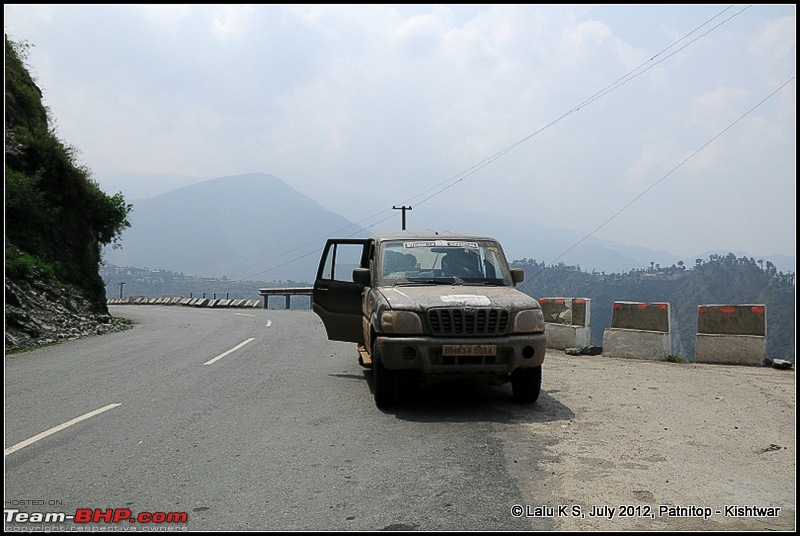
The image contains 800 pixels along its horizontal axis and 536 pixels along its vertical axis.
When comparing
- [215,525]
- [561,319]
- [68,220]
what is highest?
[68,220]

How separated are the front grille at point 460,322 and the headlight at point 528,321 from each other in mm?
351

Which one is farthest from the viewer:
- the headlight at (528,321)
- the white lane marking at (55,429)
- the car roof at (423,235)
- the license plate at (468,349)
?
the car roof at (423,235)

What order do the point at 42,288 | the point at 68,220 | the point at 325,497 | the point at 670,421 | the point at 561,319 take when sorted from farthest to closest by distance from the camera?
the point at 68,220, the point at 42,288, the point at 561,319, the point at 670,421, the point at 325,497

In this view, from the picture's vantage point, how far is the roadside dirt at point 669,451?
A: 4.11m

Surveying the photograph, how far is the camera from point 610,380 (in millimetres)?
9297

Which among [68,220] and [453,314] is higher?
[68,220]

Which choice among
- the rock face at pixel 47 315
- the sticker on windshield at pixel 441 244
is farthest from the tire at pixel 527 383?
the rock face at pixel 47 315

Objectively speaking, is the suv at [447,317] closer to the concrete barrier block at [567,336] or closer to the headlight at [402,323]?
the headlight at [402,323]

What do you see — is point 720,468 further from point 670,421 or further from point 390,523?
point 390,523

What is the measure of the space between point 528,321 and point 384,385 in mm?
1857

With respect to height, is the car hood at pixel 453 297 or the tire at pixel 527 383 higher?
the car hood at pixel 453 297

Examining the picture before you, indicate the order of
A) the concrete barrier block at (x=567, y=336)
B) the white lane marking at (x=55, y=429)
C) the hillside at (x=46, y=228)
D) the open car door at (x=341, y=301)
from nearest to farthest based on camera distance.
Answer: the white lane marking at (x=55, y=429)
the open car door at (x=341, y=301)
the concrete barrier block at (x=567, y=336)
the hillside at (x=46, y=228)

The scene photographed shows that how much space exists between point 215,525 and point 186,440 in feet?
7.05

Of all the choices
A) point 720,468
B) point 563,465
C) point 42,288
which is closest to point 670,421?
point 720,468
